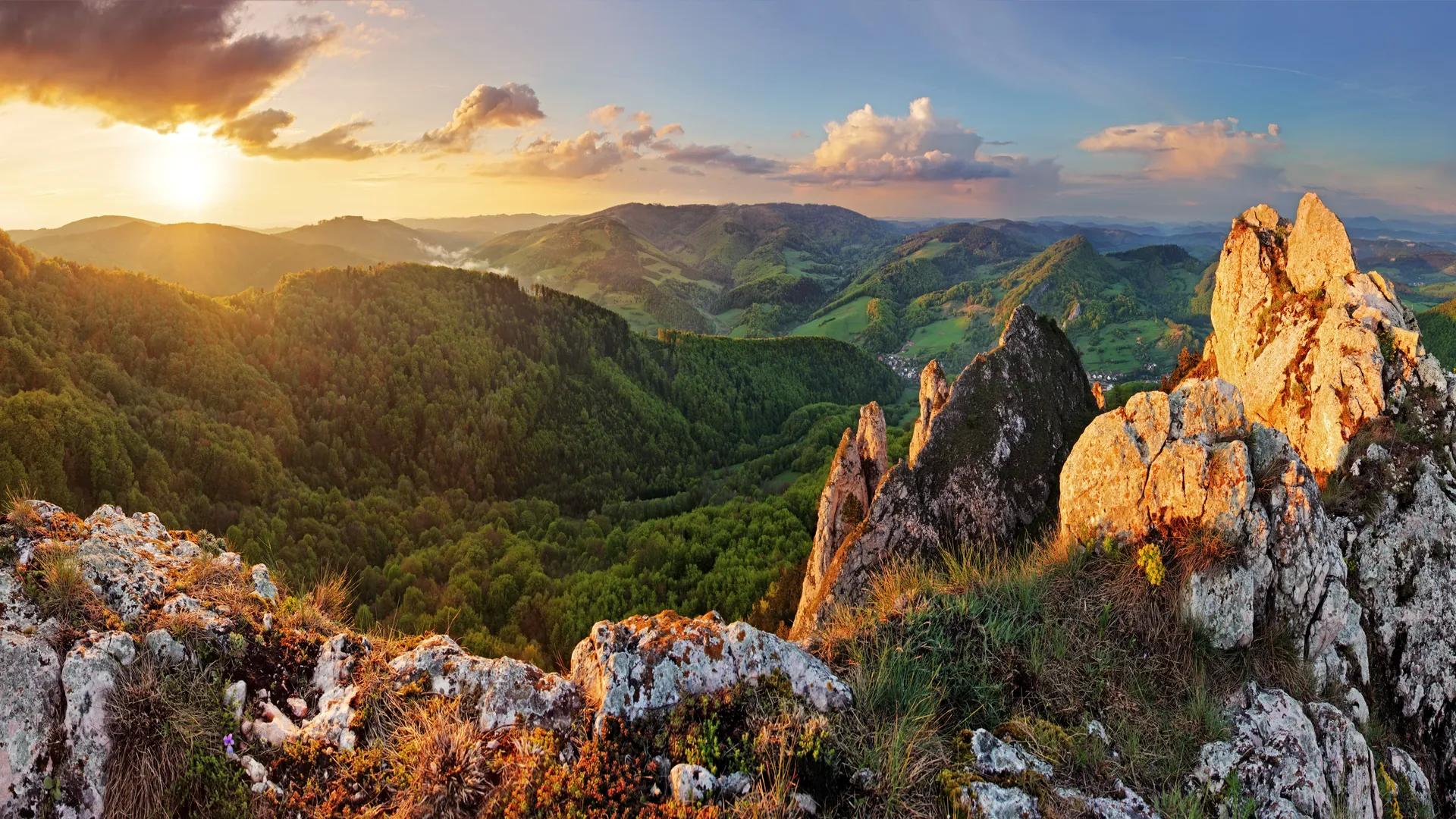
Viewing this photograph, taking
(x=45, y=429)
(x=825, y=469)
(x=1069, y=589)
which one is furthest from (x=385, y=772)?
(x=825, y=469)

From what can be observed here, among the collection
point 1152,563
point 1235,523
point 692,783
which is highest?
point 1235,523

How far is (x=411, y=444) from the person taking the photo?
102 meters

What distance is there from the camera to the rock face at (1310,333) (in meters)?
15.9

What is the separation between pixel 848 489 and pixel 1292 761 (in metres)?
19.3

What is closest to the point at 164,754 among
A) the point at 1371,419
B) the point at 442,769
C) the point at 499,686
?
the point at 442,769

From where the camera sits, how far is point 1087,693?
7.54 m

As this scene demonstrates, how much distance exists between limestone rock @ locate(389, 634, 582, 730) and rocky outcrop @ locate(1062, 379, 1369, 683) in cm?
895

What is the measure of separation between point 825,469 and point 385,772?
88916mm

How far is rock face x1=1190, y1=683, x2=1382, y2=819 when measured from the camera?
21.9 feet

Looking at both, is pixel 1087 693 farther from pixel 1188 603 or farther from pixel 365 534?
pixel 365 534

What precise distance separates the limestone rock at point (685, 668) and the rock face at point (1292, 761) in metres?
4.45

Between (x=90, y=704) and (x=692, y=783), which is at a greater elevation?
(x=90, y=704)

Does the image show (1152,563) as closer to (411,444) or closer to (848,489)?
(848,489)

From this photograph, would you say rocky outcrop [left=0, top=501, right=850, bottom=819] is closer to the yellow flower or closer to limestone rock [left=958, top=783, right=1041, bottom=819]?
limestone rock [left=958, top=783, right=1041, bottom=819]
